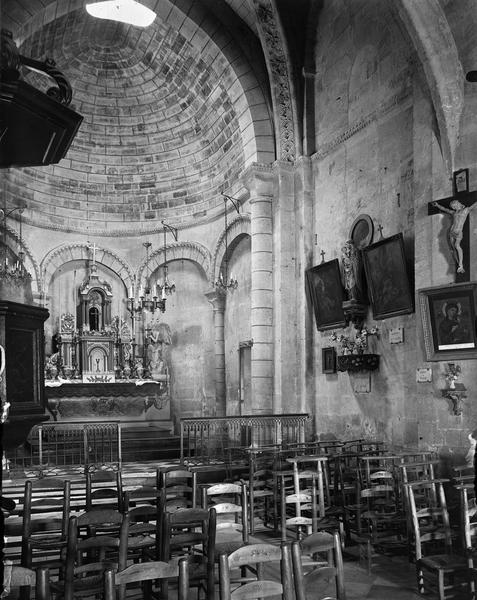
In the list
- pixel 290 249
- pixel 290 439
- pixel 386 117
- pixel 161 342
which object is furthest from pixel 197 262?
pixel 386 117

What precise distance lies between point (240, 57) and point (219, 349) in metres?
6.80

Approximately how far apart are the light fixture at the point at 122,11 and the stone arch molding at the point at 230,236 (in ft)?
15.6

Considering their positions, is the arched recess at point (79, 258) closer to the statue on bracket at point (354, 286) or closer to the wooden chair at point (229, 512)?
the statue on bracket at point (354, 286)

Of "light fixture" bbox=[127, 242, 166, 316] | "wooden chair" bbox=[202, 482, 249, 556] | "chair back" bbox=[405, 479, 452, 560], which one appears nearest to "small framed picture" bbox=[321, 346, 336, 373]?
"wooden chair" bbox=[202, 482, 249, 556]

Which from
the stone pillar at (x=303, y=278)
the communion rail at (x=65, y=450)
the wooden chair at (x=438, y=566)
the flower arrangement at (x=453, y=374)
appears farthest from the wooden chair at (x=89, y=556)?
the stone pillar at (x=303, y=278)

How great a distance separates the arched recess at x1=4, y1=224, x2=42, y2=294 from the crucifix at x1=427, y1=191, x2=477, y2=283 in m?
10.5

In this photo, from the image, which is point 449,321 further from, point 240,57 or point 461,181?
point 240,57

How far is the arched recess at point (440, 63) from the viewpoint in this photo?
911 cm

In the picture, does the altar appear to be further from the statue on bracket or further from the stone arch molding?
the statue on bracket

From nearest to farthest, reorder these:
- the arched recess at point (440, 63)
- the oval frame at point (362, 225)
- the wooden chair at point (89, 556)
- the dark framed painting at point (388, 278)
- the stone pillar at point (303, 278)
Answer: the wooden chair at point (89, 556)
the arched recess at point (440, 63)
the dark framed painting at point (388, 278)
the oval frame at point (362, 225)
the stone pillar at point (303, 278)

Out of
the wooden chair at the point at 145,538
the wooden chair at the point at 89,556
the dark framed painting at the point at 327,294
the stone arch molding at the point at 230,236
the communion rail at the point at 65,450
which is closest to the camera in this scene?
the wooden chair at the point at 89,556

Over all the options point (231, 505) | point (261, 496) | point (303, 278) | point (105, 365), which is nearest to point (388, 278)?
point (303, 278)

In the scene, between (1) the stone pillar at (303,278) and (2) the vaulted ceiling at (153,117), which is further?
(2) the vaulted ceiling at (153,117)

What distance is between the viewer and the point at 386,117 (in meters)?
11.3
